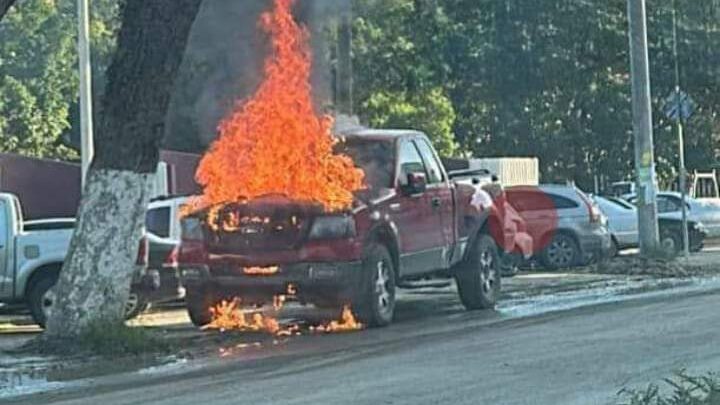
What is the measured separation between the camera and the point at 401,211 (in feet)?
53.9

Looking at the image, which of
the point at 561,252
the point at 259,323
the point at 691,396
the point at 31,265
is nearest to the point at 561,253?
the point at 561,252

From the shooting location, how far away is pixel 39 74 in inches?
1668

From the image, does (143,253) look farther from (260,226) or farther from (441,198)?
(441,198)

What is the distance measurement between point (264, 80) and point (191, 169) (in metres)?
12.1

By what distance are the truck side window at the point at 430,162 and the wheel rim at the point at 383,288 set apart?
162 centimetres

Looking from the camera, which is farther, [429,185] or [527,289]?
[527,289]

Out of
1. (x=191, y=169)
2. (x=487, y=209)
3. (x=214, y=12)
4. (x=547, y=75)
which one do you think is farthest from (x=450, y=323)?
(x=547, y=75)

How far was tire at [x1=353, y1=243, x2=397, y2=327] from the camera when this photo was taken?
1562 cm

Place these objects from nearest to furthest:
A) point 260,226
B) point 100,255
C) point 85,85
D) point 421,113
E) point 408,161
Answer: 1. point 100,255
2. point 260,226
3. point 408,161
4. point 85,85
5. point 421,113

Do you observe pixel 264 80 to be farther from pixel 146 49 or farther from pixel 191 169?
pixel 191 169

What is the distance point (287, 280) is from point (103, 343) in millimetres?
2271

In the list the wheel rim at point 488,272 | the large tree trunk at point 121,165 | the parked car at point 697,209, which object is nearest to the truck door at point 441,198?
the wheel rim at point 488,272

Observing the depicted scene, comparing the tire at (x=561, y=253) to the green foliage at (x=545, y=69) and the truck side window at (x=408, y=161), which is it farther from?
the green foliage at (x=545, y=69)

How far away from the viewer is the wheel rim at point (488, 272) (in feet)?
60.1
